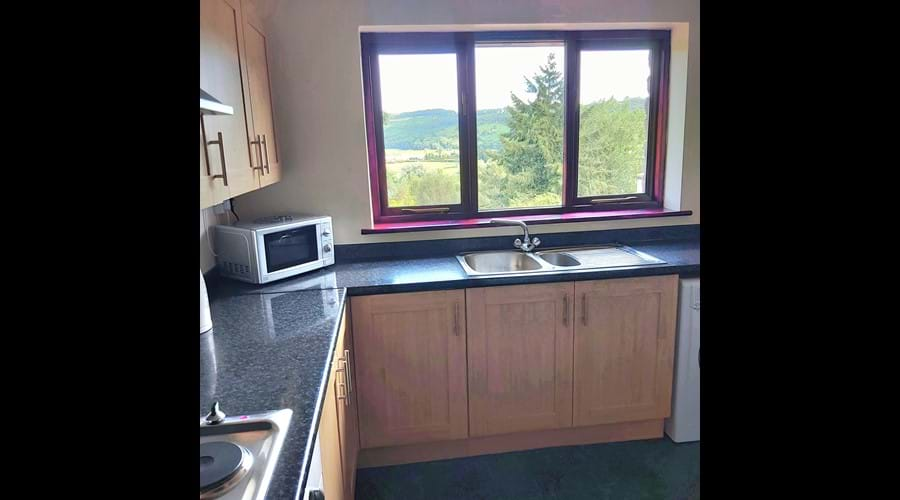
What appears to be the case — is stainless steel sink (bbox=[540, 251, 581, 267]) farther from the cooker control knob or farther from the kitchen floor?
the cooker control knob

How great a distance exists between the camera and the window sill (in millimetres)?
2541

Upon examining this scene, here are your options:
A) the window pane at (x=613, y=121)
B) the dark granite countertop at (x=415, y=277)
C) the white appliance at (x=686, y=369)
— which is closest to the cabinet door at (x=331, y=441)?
A: the dark granite countertop at (x=415, y=277)

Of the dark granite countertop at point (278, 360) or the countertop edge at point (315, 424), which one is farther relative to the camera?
the dark granite countertop at point (278, 360)

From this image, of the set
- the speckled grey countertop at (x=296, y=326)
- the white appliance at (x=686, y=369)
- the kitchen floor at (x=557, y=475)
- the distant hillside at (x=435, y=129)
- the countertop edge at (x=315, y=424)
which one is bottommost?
the kitchen floor at (x=557, y=475)

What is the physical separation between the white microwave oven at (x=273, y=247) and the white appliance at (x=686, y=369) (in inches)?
62.7

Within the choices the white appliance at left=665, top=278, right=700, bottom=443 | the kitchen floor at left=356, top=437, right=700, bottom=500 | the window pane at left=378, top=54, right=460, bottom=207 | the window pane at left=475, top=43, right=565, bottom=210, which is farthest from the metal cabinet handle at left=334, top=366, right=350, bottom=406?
the white appliance at left=665, top=278, right=700, bottom=443

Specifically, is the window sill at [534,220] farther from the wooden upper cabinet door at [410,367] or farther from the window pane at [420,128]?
the wooden upper cabinet door at [410,367]

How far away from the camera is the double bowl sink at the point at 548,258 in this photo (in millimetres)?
2381

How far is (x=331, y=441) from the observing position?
4.65 ft
